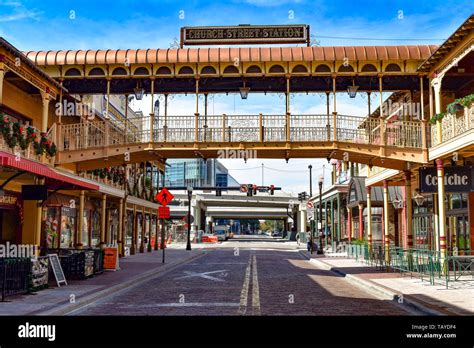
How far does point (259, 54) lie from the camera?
68.4 ft

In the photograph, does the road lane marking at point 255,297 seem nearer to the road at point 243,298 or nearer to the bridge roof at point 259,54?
the road at point 243,298

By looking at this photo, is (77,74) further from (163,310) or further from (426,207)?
(426,207)

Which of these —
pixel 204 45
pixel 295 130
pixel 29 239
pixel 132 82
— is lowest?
pixel 29 239

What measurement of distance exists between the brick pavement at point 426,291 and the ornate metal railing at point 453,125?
4.88 m

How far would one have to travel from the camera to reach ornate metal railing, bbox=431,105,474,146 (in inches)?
651

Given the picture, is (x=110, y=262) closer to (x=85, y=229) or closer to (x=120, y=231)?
(x=85, y=229)

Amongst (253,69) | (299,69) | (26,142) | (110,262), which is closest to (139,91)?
(253,69)

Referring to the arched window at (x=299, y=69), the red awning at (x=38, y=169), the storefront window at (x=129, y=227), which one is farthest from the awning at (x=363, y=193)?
the red awning at (x=38, y=169)

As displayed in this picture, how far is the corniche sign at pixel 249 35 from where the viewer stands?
2136 centimetres

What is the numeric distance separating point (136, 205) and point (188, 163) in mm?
119456

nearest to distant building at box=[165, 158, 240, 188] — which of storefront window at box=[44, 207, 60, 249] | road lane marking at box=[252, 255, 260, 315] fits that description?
storefront window at box=[44, 207, 60, 249]

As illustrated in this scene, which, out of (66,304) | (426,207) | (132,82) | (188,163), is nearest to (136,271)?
(132,82)

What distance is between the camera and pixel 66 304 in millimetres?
12289
